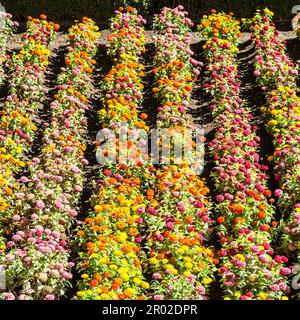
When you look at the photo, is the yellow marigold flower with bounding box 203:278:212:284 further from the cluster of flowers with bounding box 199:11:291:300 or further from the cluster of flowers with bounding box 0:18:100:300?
the cluster of flowers with bounding box 0:18:100:300

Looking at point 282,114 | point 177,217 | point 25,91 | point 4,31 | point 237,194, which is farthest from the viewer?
point 4,31

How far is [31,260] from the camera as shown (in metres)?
7.22

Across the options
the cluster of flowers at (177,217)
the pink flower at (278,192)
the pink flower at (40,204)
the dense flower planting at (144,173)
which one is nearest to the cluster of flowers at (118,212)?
the dense flower planting at (144,173)

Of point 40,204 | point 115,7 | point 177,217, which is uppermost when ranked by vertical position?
point 115,7

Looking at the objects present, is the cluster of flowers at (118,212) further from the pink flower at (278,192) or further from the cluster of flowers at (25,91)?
the pink flower at (278,192)

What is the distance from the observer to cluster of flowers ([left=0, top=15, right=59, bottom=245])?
8.44 metres

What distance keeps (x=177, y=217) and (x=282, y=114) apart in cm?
261

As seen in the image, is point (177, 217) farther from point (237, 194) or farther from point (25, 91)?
point (25, 91)

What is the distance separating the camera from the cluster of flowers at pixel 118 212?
704 centimetres

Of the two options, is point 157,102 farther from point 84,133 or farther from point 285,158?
point 285,158

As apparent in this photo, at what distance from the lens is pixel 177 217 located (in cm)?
802

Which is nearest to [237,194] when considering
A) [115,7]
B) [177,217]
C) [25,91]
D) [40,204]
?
[177,217]

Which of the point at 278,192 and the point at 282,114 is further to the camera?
the point at 282,114
